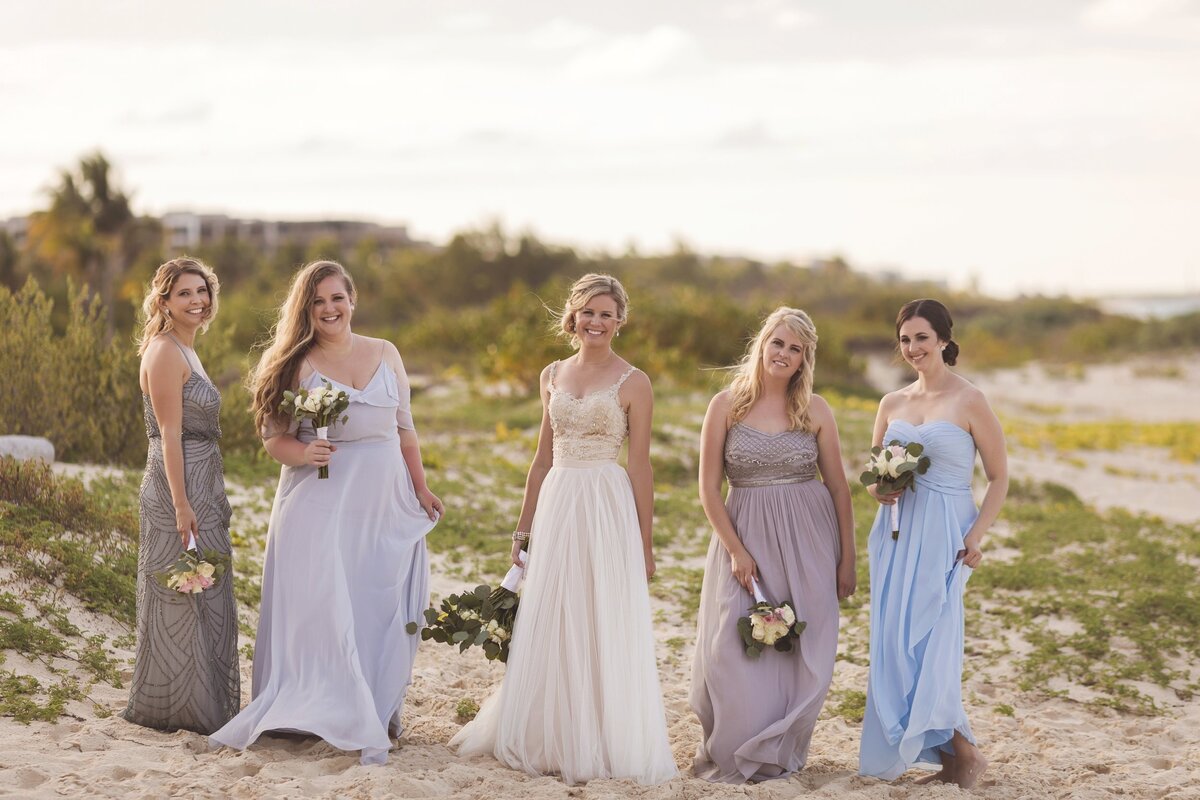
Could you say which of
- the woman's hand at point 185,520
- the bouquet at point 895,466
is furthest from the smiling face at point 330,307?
the bouquet at point 895,466

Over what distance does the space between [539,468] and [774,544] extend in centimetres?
117

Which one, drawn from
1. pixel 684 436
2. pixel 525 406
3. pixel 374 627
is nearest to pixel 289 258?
pixel 525 406

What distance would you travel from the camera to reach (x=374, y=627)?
572 cm

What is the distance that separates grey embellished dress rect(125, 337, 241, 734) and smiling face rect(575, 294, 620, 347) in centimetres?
180

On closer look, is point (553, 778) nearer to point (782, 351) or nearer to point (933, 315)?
point (782, 351)

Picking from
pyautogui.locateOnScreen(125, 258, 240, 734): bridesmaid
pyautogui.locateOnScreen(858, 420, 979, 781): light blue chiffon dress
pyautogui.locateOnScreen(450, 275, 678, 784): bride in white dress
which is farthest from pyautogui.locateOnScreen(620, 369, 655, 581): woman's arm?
pyautogui.locateOnScreen(125, 258, 240, 734): bridesmaid

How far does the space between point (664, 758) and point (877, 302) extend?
46.3 metres

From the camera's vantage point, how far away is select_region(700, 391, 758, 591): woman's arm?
557 centimetres

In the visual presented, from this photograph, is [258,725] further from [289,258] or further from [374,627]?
[289,258]

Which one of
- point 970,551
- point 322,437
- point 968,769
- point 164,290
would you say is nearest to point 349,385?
point 322,437

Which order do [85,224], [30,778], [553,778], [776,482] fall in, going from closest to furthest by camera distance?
[30,778] → [553,778] → [776,482] → [85,224]

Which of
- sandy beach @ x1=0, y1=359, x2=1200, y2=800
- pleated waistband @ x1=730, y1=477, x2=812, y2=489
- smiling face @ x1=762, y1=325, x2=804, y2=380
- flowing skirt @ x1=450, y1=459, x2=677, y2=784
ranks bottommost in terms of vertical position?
sandy beach @ x1=0, y1=359, x2=1200, y2=800

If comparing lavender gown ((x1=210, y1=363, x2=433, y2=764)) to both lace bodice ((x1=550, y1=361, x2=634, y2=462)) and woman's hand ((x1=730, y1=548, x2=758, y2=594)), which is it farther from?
woman's hand ((x1=730, y1=548, x2=758, y2=594))

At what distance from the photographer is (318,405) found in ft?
17.5
